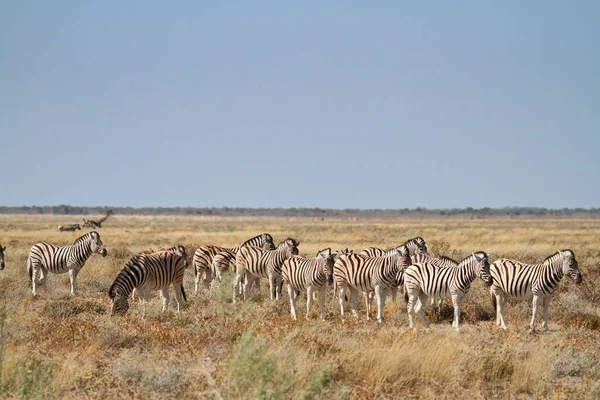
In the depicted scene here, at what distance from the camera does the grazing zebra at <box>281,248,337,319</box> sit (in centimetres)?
1439

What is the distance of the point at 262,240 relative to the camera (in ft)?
65.7

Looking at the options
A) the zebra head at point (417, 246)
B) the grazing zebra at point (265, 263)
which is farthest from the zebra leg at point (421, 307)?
the grazing zebra at point (265, 263)

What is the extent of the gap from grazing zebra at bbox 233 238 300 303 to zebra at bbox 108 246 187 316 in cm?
172

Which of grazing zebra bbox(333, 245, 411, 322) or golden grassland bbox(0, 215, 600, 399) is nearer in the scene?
golden grassland bbox(0, 215, 600, 399)

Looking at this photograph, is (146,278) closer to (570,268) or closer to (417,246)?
(417,246)

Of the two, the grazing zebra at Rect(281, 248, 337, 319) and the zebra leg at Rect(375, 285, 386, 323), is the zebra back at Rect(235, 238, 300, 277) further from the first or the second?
the zebra leg at Rect(375, 285, 386, 323)

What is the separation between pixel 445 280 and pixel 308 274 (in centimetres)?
295

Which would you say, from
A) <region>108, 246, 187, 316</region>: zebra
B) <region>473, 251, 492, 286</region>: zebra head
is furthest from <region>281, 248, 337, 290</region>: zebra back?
<region>473, 251, 492, 286</region>: zebra head

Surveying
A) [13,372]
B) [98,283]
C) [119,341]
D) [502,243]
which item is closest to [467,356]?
[119,341]

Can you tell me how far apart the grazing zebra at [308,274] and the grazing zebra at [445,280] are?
1.72 metres

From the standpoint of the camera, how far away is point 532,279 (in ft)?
44.0

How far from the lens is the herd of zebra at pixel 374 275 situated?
1313 centimetres

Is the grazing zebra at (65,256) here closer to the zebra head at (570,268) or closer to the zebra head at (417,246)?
the zebra head at (417,246)

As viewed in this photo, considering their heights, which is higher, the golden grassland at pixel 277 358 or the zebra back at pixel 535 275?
the zebra back at pixel 535 275
